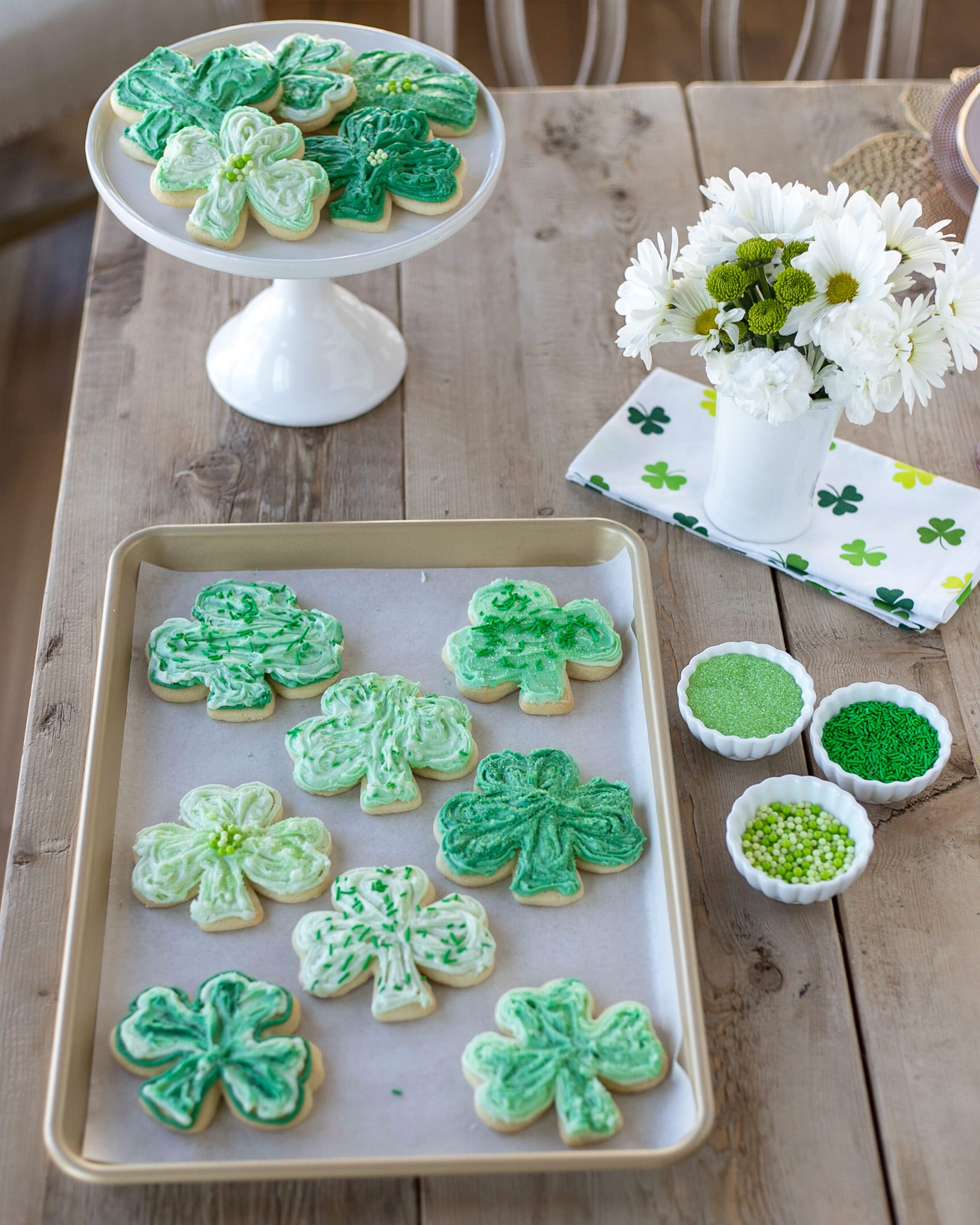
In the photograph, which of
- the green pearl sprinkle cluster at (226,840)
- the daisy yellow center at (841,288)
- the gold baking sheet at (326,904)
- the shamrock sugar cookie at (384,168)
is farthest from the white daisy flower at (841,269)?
the green pearl sprinkle cluster at (226,840)

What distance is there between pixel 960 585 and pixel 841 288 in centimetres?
40

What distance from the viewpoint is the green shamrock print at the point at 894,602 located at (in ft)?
4.24

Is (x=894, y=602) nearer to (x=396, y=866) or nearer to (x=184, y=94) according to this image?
(x=396, y=866)

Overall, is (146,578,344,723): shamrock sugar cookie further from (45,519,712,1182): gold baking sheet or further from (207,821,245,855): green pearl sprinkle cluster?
(207,821,245,855): green pearl sprinkle cluster

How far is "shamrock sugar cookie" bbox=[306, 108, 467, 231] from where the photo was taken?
4.16 feet

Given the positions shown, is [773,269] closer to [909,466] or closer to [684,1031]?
[909,466]

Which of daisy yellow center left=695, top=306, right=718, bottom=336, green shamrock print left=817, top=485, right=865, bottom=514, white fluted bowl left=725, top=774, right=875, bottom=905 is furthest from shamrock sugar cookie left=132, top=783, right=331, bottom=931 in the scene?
green shamrock print left=817, top=485, right=865, bottom=514

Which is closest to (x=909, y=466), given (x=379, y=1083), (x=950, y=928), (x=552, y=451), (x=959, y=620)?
(x=959, y=620)

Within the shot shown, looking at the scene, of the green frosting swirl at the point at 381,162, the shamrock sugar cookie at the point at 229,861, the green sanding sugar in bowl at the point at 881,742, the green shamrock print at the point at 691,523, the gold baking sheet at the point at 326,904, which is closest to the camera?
the gold baking sheet at the point at 326,904

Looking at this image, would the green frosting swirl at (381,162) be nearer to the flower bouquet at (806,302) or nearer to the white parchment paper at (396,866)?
the flower bouquet at (806,302)

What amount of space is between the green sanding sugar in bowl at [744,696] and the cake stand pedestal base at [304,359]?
571 millimetres

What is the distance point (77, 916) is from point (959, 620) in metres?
0.92

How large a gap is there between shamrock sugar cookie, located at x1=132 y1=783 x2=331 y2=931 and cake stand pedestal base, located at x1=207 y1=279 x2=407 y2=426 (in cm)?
58

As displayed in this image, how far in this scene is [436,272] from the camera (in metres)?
1.68
